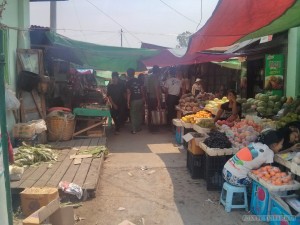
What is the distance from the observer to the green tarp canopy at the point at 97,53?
9.59m

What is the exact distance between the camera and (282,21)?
16.6 feet

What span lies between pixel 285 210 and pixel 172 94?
327 inches

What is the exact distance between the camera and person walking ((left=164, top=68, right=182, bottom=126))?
12.0 m

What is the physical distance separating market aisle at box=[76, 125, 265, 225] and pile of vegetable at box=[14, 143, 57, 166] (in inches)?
44.8

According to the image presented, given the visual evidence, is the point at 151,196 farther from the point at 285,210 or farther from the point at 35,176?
the point at 285,210

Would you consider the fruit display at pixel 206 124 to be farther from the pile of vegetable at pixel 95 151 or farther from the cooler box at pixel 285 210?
the cooler box at pixel 285 210

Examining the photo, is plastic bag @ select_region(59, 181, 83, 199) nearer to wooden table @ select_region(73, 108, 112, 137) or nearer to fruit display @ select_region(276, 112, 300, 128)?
fruit display @ select_region(276, 112, 300, 128)

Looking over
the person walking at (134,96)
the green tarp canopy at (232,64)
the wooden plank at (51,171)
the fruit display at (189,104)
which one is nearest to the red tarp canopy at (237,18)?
the wooden plank at (51,171)

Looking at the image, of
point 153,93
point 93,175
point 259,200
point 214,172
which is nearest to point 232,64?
point 153,93

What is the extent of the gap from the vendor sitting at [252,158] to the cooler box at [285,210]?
558 millimetres

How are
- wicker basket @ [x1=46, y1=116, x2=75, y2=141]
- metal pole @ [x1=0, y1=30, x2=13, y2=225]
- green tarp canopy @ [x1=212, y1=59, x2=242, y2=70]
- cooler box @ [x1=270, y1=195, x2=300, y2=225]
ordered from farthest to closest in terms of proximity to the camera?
green tarp canopy @ [x1=212, y1=59, x2=242, y2=70] → wicker basket @ [x1=46, y1=116, x2=75, y2=141] → cooler box @ [x1=270, y1=195, x2=300, y2=225] → metal pole @ [x1=0, y1=30, x2=13, y2=225]

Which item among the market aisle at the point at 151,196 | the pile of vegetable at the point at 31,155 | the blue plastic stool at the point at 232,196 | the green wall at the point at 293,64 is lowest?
the market aisle at the point at 151,196

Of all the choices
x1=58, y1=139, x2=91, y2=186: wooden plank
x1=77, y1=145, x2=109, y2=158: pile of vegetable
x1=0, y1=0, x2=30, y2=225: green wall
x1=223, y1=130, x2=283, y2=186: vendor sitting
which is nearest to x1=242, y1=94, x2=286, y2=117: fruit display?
x1=223, y1=130, x2=283, y2=186: vendor sitting

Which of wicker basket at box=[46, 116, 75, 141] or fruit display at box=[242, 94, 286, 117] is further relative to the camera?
wicker basket at box=[46, 116, 75, 141]
